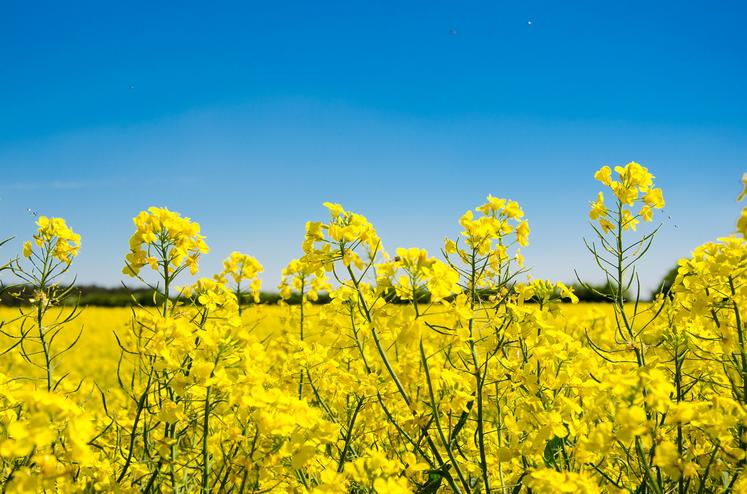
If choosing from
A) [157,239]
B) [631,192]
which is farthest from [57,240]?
[631,192]

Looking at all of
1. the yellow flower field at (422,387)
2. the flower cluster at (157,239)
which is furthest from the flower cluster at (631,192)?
the flower cluster at (157,239)

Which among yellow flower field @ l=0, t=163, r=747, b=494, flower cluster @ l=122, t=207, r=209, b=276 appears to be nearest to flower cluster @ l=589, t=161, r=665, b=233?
yellow flower field @ l=0, t=163, r=747, b=494

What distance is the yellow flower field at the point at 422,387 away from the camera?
1.87m

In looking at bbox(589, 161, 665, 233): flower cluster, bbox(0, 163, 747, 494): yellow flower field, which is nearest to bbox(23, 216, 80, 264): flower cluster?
bbox(0, 163, 747, 494): yellow flower field

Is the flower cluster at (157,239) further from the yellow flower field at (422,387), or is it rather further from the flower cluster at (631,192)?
the flower cluster at (631,192)

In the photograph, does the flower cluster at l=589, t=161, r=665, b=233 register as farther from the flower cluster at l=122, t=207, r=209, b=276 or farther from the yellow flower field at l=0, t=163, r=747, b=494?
the flower cluster at l=122, t=207, r=209, b=276

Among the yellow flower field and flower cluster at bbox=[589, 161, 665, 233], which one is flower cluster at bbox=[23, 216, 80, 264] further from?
flower cluster at bbox=[589, 161, 665, 233]

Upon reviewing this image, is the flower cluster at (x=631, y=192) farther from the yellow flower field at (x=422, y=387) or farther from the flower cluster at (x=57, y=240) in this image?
the flower cluster at (x=57, y=240)

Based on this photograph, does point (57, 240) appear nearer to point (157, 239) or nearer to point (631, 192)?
point (157, 239)

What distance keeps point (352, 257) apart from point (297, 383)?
1710 mm

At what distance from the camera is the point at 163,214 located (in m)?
2.64

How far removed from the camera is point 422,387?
2.49 metres

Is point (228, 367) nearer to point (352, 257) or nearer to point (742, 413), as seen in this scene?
point (352, 257)

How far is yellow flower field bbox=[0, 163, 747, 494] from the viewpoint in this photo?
187 cm
